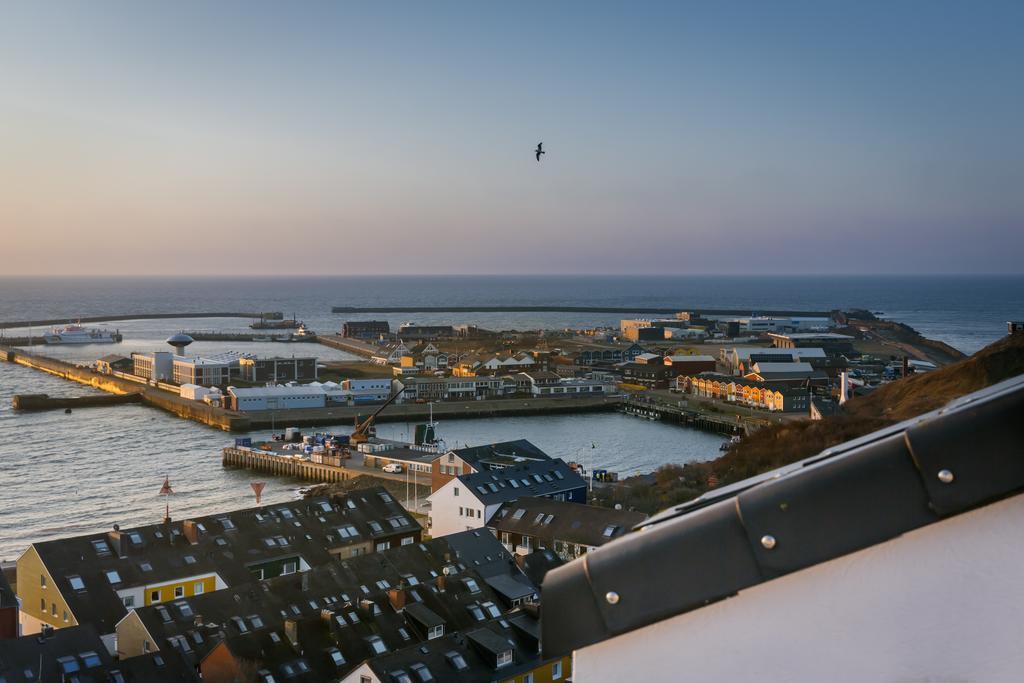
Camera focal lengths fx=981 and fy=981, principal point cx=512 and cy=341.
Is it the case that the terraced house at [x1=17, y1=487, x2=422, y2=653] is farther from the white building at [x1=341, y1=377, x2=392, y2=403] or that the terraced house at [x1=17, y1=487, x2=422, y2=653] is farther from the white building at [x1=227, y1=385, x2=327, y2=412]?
the white building at [x1=341, y1=377, x2=392, y2=403]

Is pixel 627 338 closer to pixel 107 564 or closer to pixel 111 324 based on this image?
pixel 111 324

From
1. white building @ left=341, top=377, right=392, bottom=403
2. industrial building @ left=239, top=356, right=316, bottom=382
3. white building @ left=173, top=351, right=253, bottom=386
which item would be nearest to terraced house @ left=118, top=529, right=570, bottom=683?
white building @ left=341, top=377, right=392, bottom=403

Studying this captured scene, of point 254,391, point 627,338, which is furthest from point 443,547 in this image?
point 627,338

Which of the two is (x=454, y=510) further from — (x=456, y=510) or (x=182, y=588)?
(x=182, y=588)

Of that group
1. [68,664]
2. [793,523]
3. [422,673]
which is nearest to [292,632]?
[422,673]

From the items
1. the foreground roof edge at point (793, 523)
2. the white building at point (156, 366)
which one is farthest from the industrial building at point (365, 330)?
the foreground roof edge at point (793, 523)

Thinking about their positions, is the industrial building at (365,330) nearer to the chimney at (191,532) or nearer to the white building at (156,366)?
the white building at (156,366)
